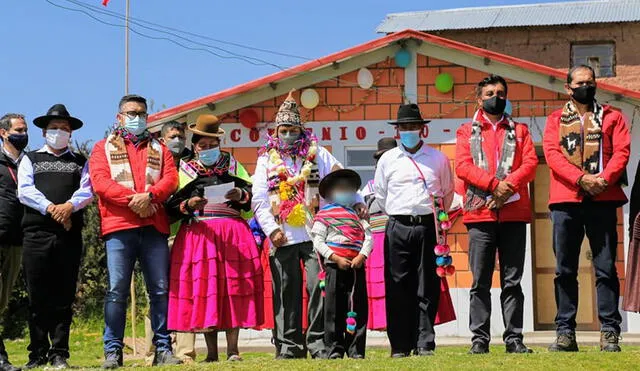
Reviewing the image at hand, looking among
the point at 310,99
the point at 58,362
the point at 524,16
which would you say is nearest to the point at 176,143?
the point at 58,362

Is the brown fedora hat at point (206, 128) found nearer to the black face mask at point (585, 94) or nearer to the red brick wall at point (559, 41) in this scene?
the black face mask at point (585, 94)

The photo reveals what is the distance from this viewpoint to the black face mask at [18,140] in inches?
392

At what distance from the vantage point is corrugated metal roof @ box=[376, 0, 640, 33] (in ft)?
118

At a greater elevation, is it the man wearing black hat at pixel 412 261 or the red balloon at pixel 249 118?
the red balloon at pixel 249 118

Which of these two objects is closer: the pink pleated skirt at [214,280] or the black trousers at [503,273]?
the black trousers at [503,273]

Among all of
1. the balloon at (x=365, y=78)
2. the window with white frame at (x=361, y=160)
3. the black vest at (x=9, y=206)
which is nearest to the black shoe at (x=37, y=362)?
the black vest at (x=9, y=206)

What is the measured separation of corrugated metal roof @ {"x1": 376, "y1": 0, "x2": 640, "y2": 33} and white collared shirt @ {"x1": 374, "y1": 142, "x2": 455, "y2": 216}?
90.7ft

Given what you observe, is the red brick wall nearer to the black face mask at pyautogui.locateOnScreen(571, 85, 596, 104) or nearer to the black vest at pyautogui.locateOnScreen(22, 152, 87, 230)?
the black face mask at pyautogui.locateOnScreen(571, 85, 596, 104)

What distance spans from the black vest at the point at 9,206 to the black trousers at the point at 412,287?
351 centimetres

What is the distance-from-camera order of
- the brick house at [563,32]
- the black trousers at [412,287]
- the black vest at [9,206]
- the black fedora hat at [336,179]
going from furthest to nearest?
the brick house at [563,32]
the black vest at [9,206]
the black fedora hat at [336,179]
the black trousers at [412,287]

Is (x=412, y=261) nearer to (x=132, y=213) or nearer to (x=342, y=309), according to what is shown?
(x=342, y=309)

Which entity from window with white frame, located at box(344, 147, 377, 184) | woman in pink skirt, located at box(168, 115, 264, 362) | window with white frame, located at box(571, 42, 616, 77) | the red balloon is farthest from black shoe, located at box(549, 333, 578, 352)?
window with white frame, located at box(571, 42, 616, 77)

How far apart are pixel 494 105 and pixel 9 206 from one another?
15.0ft

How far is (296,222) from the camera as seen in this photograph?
366 inches
